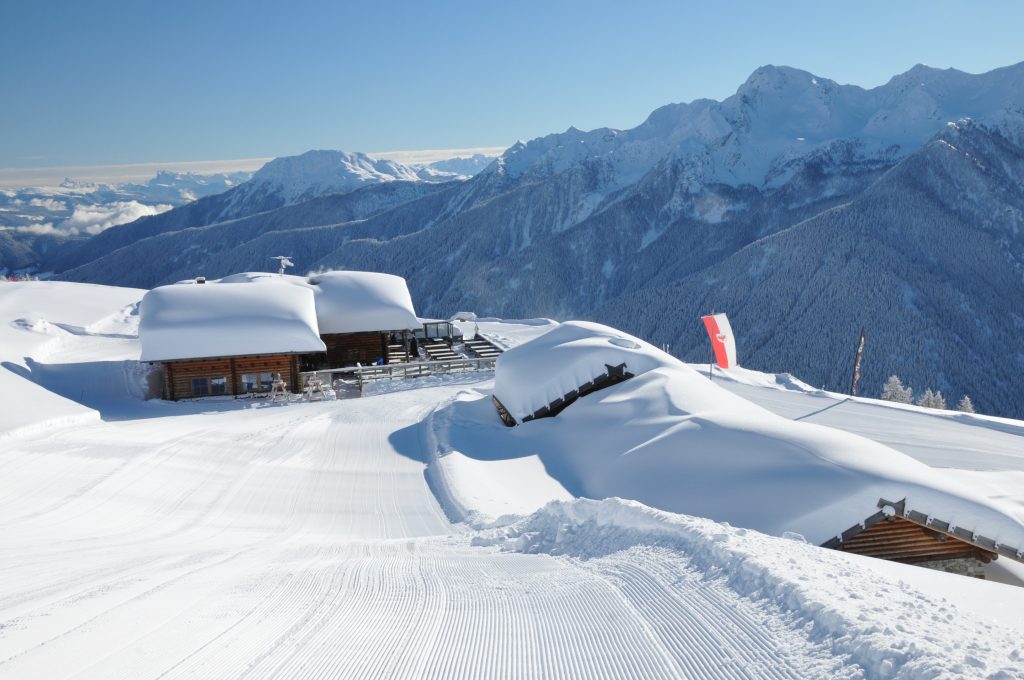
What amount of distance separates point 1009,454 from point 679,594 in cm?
1568

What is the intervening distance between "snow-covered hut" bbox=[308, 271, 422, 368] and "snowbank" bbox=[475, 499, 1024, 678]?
21.0 metres

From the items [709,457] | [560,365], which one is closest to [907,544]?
[709,457]

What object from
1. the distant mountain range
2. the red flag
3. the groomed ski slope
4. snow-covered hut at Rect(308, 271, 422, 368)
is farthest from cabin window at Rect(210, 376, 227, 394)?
the distant mountain range

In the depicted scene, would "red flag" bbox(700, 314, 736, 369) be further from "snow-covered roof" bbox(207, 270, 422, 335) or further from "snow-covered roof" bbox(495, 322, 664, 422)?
"snow-covered roof" bbox(207, 270, 422, 335)

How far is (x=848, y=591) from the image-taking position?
5.26 meters

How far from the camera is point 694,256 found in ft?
572

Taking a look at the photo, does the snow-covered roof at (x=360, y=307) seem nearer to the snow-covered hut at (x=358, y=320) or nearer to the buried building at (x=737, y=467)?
the snow-covered hut at (x=358, y=320)

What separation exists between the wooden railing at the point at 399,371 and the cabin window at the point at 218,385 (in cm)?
289

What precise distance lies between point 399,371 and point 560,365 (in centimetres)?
1020

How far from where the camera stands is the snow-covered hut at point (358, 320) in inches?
1114

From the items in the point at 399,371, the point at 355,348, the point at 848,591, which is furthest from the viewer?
the point at 355,348

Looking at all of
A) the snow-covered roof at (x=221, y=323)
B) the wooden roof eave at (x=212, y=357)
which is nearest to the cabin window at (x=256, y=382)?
the wooden roof eave at (x=212, y=357)

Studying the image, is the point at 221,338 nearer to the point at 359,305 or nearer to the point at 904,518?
the point at 359,305

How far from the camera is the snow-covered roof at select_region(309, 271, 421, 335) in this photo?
28266mm
